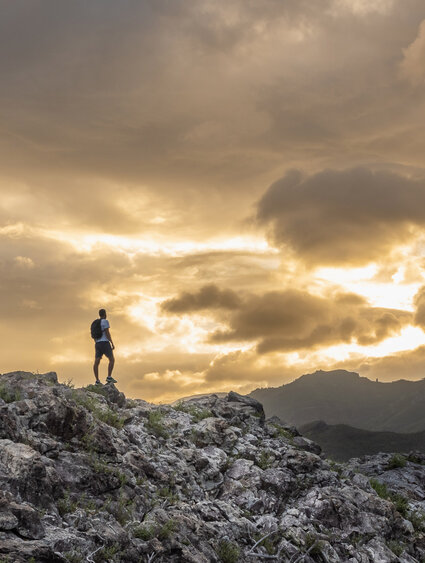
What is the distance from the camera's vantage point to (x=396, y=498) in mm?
24500

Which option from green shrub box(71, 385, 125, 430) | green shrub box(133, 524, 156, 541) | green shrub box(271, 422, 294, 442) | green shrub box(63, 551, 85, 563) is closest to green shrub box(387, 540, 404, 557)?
green shrub box(271, 422, 294, 442)

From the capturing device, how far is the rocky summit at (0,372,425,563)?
13844mm

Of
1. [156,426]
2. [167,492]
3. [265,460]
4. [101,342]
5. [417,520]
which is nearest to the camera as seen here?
[167,492]

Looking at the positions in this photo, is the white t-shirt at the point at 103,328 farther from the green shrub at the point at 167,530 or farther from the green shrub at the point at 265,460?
the green shrub at the point at 167,530

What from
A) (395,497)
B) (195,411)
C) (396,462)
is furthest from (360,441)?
(195,411)

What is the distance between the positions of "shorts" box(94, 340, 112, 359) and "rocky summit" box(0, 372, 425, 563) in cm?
279

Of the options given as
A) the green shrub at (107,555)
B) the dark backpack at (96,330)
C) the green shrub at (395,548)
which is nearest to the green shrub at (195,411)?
the dark backpack at (96,330)

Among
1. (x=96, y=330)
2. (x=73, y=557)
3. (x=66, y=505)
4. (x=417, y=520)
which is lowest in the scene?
(x=417, y=520)

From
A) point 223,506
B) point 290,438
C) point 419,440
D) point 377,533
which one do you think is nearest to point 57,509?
point 223,506

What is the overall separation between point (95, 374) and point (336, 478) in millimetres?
11791

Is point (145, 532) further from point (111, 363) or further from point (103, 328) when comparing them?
point (103, 328)

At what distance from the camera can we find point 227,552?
15078mm

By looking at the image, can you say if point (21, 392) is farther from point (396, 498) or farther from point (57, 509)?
point (396, 498)

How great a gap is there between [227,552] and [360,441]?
126 metres
